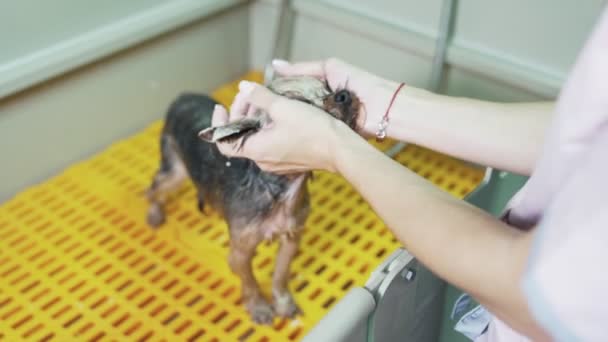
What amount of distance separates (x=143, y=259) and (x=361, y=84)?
0.80 m

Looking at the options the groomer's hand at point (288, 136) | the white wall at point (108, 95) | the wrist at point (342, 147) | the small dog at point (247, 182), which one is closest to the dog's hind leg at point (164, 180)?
the small dog at point (247, 182)

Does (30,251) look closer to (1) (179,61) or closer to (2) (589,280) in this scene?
(1) (179,61)

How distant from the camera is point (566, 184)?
0.57m

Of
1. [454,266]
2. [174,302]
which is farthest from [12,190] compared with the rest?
[454,266]

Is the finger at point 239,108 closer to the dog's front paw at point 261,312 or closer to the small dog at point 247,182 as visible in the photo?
Answer: the small dog at point 247,182

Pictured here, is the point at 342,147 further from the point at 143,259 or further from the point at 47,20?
the point at 47,20

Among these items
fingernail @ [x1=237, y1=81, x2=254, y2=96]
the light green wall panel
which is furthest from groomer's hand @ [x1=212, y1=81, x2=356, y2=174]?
the light green wall panel

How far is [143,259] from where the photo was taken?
62.4 inches

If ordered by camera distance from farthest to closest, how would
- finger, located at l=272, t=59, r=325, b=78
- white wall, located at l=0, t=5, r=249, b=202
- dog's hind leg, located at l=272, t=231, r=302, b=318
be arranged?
white wall, located at l=0, t=5, r=249, b=202 < dog's hind leg, located at l=272, t=231, r=302, b=318 < finger, located at l=272, t=59, r=325, b=78

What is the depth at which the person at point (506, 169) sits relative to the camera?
1.78 ft

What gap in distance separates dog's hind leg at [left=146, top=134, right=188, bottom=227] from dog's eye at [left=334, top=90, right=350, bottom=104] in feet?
1.99

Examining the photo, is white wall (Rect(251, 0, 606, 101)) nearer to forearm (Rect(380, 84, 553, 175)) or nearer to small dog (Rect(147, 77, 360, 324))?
small dog (Rect(147, 77, 360, 324))

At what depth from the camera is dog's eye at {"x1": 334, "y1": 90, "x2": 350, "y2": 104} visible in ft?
3.22

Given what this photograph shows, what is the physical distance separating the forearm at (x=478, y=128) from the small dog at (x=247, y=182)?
0.31 ft
